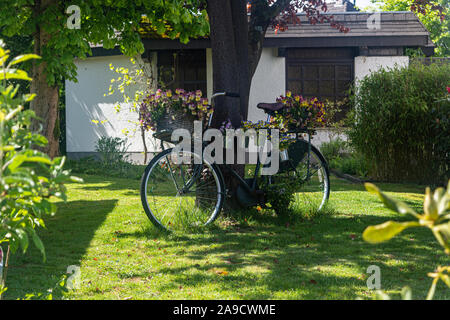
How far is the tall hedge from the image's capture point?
8.55 m

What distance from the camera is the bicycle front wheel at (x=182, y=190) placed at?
16.7 ft

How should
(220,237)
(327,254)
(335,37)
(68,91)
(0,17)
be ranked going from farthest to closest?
1. (68,91)
2. (335,37)
3. (0,17)
4. (220,237)
5. (327,254)

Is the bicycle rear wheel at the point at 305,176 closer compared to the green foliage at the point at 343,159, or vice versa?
the bicycle rear wheel at the point at 305,176

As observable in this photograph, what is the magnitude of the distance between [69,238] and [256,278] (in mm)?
2309

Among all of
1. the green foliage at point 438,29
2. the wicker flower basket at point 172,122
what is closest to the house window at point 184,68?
the wicker flower basket at point 172,122

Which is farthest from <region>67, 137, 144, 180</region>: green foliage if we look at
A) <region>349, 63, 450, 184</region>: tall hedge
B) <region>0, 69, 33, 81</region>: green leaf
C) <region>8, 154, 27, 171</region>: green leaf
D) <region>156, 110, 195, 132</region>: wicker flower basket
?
<region>8, 154, 27, 171</region>: green leaf

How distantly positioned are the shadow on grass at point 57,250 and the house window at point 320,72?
7.99m

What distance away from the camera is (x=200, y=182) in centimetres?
539

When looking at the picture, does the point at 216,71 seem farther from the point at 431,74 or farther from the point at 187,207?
the point at 431,74

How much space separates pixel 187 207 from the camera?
541 centimetres

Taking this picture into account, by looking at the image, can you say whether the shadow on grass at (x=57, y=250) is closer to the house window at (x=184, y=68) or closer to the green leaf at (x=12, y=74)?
the green leaf at (x=12, y=74)

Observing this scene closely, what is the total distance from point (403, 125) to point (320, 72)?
5474 mm

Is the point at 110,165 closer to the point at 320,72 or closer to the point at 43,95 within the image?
the point at 43,95
